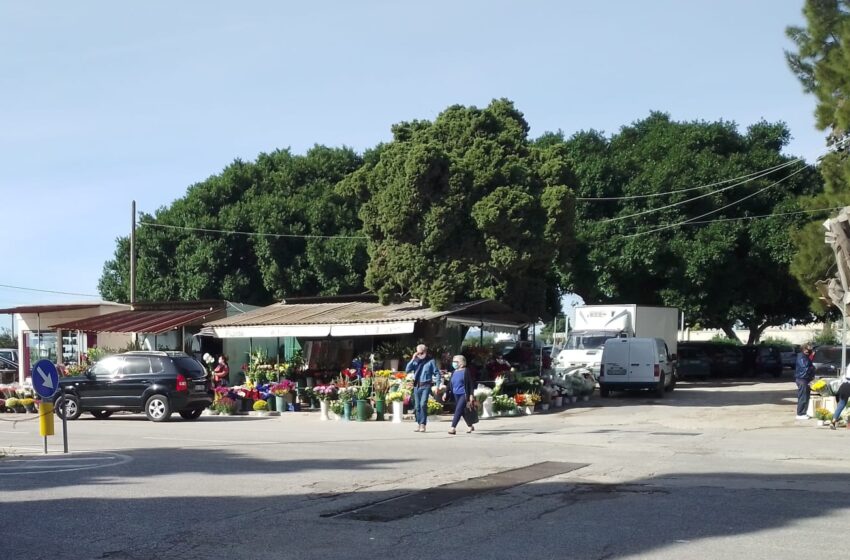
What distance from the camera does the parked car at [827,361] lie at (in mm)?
32406

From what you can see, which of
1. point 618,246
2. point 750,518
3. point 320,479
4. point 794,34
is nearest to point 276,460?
point 320,479

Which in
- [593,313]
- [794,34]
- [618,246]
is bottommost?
[593,313]

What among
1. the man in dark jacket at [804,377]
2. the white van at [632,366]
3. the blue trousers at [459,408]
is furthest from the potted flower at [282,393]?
the man in dark jacket at [804,377]

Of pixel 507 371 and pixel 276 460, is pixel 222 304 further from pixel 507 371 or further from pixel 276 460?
pixel 276 460

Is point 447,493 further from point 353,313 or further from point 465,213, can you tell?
point 353,313

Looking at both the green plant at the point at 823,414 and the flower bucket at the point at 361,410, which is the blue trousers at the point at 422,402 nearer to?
the flower bucket at the point at 361,410

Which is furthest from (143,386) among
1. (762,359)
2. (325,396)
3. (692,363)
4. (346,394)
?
(762,359)

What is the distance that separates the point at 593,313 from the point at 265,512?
92.2 ft

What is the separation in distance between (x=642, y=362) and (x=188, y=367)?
13936 millimetres

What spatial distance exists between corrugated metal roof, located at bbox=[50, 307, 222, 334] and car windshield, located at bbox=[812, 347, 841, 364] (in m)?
20.9

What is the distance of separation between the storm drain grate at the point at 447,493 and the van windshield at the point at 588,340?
2223 cm

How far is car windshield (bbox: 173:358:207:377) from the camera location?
23906 mm

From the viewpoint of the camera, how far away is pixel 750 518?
9.41 metres

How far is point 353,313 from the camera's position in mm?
28875
